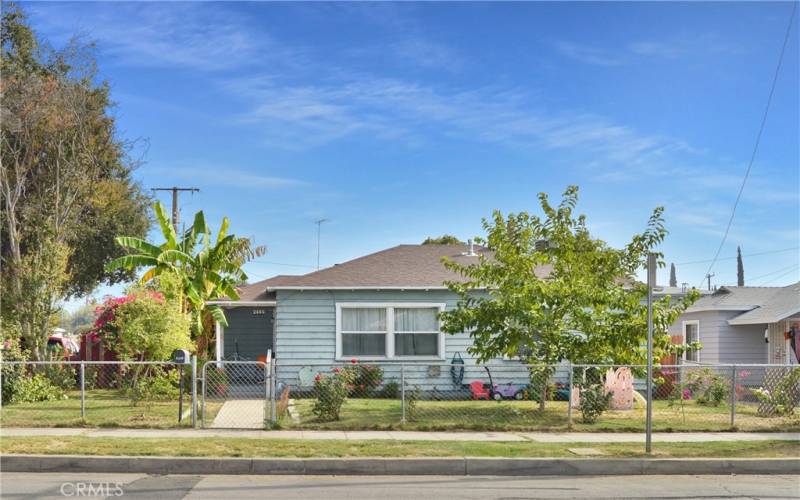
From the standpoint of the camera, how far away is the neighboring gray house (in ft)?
79.6

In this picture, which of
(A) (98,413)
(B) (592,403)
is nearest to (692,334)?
(B) (592,403)

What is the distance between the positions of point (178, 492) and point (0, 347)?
37.4 ft

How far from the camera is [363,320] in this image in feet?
69.6

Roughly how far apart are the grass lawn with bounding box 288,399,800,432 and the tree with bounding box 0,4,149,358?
7.76 meters

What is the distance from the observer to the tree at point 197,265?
21.5 m

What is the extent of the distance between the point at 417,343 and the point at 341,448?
9577 millimetres

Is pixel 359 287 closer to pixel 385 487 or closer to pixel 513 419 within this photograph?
pixel 513 419

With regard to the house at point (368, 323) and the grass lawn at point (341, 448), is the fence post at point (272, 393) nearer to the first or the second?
the grass lawn at point (341, 448)

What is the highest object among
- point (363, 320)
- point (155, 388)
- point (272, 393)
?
point (363, 320)

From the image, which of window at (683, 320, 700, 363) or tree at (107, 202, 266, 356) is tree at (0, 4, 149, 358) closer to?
tree at (107, 202, 266, 356)

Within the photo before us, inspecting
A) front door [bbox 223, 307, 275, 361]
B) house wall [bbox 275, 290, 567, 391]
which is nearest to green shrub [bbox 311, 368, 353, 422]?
house wall [bbox 275, 290, 567, 391]

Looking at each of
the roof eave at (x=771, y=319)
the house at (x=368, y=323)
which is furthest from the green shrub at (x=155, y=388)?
the roof eave at (x=771, y=319)

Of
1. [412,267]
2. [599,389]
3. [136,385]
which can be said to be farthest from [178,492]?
[412,267]

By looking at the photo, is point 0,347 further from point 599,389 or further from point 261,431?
point 599,389
